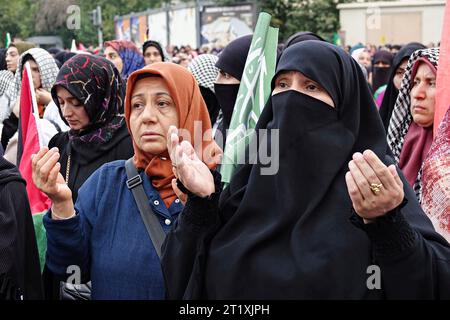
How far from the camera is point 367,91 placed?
2.65m

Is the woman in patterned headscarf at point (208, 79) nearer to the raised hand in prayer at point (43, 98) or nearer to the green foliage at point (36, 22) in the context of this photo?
the raised hand in prayer at point (43, 98)

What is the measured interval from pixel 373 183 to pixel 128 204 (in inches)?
45.3

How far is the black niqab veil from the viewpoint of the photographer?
2.32 metres

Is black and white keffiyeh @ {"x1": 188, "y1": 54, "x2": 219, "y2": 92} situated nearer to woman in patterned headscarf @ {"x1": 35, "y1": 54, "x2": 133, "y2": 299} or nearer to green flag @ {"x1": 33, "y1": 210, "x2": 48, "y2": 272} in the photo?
woman in patterned headscarf @ {"x1": 35, "y1": 54, "x2": 133, "y2": 299}

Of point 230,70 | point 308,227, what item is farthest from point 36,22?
point 308,227

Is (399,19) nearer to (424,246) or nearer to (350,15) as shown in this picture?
(350,15)

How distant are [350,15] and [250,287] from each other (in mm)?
23743

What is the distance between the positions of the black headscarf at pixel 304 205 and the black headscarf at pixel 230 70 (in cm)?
183

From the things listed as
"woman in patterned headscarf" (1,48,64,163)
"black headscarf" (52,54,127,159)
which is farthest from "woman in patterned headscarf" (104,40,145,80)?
"black headscarf" (52,54,127,159)

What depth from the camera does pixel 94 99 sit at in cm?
418

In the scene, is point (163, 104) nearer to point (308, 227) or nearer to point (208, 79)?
point (308, 227)

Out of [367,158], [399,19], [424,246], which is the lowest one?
[399,19]

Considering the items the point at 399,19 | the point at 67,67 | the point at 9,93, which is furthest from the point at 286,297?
the point at 399,19

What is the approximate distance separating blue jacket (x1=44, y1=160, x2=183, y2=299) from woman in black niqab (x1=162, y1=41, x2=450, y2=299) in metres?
0.29
